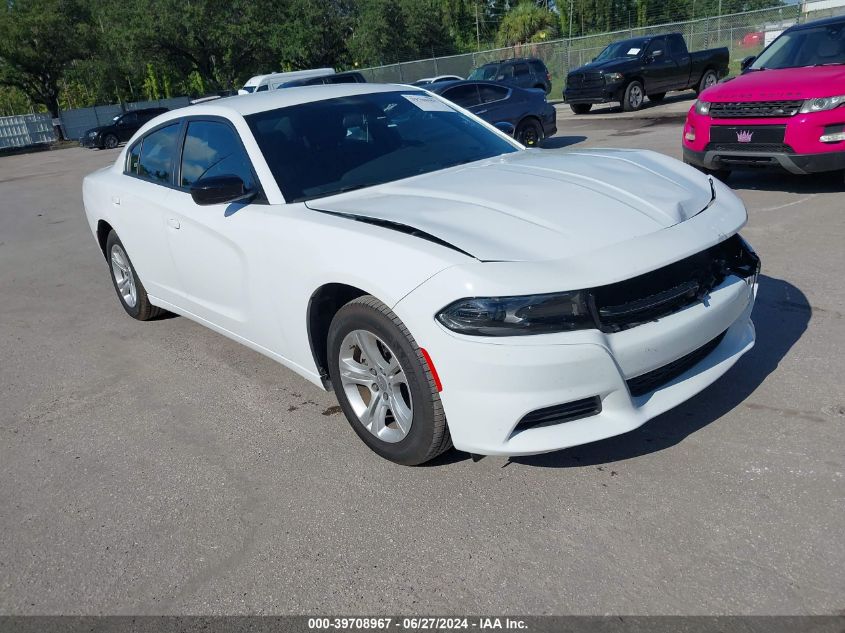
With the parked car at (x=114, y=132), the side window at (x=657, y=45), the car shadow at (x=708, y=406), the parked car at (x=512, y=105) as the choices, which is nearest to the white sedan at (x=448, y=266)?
the car shadow at (x=708, y=406)

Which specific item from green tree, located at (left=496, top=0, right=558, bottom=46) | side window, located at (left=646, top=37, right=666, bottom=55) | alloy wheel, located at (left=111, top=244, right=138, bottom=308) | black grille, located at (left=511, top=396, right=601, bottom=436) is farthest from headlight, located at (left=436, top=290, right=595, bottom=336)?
green tree, located at (left=496, top=0, right=558, bottom=46)

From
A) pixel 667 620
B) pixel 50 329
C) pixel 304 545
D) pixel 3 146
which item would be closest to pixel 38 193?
pixel 50 329

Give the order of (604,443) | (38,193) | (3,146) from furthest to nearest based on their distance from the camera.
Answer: (3,146), (38,193), (604,443)

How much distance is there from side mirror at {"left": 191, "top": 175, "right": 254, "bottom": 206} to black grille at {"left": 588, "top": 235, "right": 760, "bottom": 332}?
6.29 feet

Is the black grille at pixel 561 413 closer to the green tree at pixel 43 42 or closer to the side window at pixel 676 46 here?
the side window at pixel 676 46

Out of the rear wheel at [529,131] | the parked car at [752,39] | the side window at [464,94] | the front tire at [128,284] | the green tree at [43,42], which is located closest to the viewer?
the front tire at [128,284]

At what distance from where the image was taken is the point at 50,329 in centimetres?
599

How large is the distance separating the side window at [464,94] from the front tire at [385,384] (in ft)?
35.8

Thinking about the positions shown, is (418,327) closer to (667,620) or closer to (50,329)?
(667,620)

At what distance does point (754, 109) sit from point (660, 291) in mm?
5465

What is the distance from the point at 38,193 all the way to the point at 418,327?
54.5 ft

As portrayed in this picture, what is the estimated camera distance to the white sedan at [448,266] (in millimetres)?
2730

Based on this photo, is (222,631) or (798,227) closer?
(222,631)

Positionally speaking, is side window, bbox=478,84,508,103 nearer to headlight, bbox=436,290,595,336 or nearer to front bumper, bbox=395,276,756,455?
front bumper, bbox=395,276,756,455
